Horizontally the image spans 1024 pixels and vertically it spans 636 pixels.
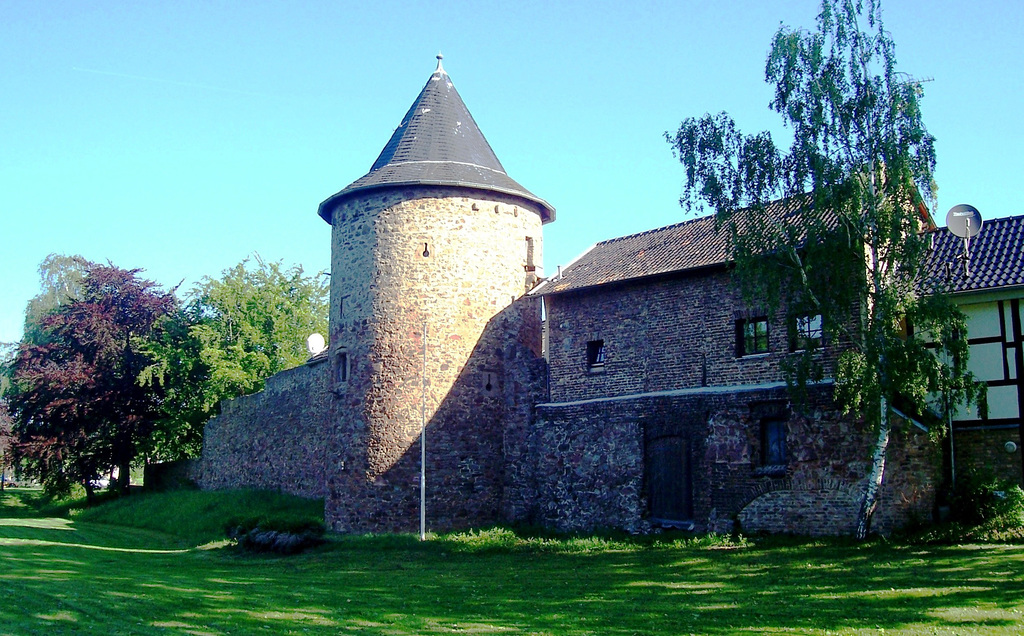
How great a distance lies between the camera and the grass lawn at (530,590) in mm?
11961

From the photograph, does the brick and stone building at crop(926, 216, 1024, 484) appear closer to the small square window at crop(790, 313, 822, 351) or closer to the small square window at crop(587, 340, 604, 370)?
the small square window at crop(790, 313, 822, 351)

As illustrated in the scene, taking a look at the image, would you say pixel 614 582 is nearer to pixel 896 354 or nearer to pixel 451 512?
pixel 896 354

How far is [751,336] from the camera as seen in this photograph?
20.5 meters

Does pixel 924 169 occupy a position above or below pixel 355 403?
above

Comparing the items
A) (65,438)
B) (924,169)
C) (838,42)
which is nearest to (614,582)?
(924,169)

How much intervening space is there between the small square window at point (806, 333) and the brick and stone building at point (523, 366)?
0.07m

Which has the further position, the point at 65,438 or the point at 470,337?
the point at 65,438

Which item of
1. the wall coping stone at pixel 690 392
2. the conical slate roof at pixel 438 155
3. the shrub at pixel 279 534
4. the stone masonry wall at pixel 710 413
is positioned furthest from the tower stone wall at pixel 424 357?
the stone masonry wall at pixel 710 413

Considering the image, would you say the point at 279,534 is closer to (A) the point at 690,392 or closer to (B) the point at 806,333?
(A) the point at 690,392

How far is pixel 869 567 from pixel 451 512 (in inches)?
416

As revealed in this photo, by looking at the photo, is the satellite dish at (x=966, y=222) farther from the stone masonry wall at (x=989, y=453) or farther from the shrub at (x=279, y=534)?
the shrub at (x=279, y=534)

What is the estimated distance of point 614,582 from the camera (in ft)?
51.6

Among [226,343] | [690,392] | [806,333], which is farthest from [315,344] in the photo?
[806,333]

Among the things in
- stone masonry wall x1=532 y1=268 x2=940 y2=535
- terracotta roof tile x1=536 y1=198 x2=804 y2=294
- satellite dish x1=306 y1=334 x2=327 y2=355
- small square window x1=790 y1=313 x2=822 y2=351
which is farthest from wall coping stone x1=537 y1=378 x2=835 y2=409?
satellite dish x1=306 y1=334 x2=327 y2=355
